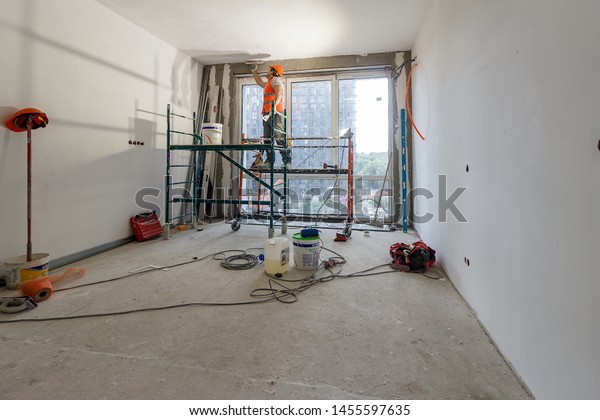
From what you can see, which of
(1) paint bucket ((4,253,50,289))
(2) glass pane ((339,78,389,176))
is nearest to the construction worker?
(2) glass pane ((339,78,389,176))

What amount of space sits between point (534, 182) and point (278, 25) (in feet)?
10.8

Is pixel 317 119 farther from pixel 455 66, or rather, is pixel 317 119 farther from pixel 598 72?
pixel 598 72

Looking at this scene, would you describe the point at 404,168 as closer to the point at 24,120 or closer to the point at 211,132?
the point at 211,132

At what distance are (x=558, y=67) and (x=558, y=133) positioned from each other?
19 cm

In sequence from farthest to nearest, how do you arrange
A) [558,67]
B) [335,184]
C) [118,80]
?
[335,184], [118,80], [558,67]

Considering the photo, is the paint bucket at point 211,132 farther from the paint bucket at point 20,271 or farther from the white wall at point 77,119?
the paint bucket at point 20,271

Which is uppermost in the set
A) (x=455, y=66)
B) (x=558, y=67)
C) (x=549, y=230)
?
(x=455, y=66)

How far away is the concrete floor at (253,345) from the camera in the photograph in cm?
104

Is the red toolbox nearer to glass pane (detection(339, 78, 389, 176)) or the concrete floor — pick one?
the concrete floor

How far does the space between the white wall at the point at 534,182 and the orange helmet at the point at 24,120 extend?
282cm

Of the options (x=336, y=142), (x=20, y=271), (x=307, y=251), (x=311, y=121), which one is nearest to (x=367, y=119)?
(x=336, y=142)

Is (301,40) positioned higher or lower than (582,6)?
higher

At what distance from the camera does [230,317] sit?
156 cm
